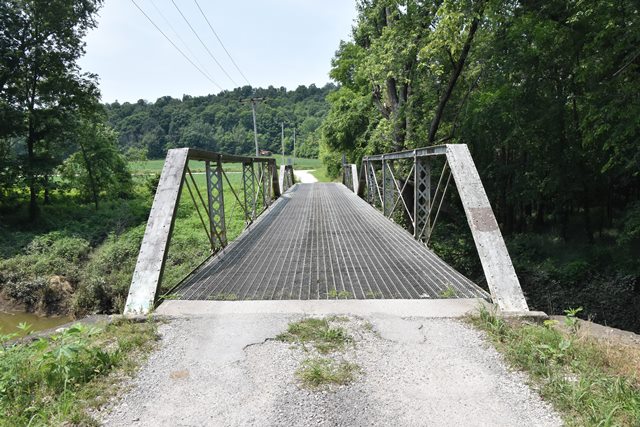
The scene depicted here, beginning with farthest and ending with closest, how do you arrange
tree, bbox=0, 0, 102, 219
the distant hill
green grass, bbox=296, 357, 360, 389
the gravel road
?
the distant hill
tree, bbox=0, 0, 102, 219
green grass, bbox=296, 357, 360, 389
the gravel road

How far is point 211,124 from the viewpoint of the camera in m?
73.1

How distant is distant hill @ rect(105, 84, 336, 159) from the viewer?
65.8 m

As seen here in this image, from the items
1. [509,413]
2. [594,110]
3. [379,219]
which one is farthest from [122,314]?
[594,110]

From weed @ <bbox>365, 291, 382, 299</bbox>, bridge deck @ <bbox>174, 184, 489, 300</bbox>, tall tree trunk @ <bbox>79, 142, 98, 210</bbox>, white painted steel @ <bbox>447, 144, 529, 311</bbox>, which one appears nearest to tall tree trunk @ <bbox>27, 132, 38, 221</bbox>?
tall tree trunk @ <bbox>79, 142, 98, 210</bbox>

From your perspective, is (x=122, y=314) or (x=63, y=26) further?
(x=63, y=26)

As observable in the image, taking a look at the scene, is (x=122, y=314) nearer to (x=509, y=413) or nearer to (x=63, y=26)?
(x=509, y=413)

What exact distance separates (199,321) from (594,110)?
303 inches

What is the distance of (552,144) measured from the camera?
10.1m

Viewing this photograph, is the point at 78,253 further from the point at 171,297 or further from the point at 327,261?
the point at 171,297

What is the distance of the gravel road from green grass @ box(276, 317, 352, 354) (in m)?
0.07

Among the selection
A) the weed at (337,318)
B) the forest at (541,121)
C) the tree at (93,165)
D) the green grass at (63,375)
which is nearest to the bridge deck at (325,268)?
the weed at (337,318)

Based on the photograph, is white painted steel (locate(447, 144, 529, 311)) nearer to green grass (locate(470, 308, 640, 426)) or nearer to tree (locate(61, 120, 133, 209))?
green grass (locate(470, 308, 640, 426))

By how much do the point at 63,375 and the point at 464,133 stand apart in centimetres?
1191

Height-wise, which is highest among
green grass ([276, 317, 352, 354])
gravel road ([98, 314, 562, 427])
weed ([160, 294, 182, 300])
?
weed ([160, 294, 182, 300])
